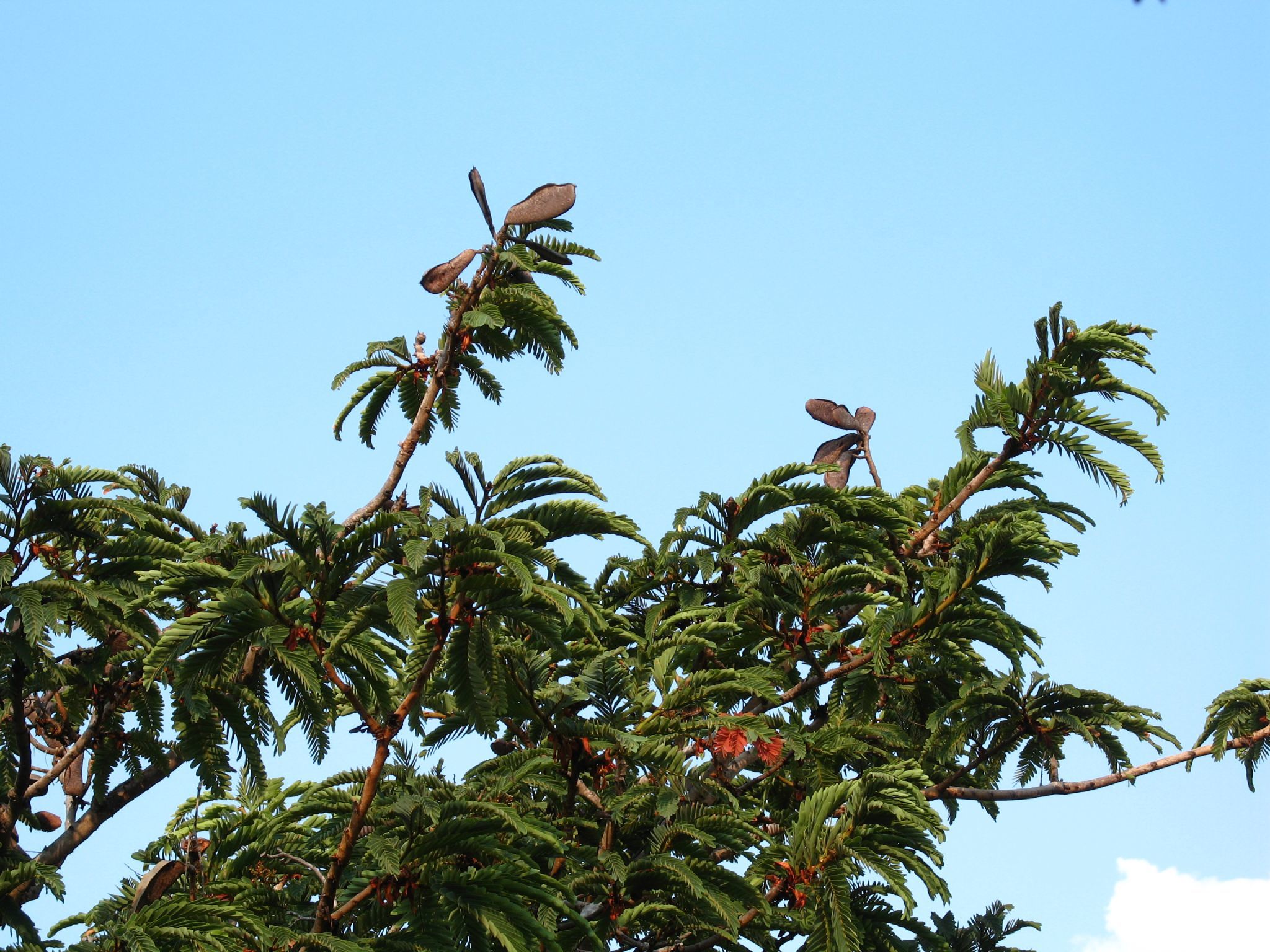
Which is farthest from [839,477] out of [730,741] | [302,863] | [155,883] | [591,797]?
[155,883]

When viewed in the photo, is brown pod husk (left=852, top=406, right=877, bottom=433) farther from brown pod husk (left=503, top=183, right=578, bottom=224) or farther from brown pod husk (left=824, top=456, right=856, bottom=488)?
brown pod husk (left=503, top=183, right=578, bottom=224)

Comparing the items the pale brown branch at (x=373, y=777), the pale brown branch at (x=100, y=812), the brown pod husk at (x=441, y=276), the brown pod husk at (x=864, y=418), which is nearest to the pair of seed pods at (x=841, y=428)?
the brown pod husk at (x=864, y=418)

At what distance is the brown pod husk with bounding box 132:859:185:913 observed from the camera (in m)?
7.41

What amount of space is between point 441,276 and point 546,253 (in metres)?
0.71

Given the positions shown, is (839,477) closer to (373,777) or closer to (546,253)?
(546,253)

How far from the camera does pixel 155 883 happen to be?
7.48 metres

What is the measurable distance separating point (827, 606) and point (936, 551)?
1.40 metres

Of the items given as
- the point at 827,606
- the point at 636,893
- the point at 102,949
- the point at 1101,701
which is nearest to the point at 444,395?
the point at 827,606

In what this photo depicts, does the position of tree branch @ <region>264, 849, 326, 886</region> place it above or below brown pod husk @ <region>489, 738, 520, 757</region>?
below

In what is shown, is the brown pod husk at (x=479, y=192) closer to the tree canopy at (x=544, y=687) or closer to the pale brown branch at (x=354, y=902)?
the tree canopy at (x=544, y=687)

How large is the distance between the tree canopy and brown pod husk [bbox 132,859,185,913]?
0.02m

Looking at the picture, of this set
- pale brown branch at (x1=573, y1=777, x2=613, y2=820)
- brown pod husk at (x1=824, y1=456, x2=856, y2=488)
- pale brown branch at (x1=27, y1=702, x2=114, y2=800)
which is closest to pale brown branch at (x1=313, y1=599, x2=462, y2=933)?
pale brown branch at (x1=573, y1=777, x2=613, y2=820)

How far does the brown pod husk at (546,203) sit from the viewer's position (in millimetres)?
9344

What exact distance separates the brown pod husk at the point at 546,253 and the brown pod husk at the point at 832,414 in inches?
99.2
